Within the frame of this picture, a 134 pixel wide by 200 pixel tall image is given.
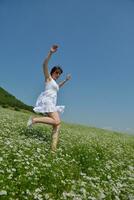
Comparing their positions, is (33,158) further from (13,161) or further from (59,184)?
(59,184)

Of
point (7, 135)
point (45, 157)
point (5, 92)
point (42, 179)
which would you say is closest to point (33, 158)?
point (45, 157)

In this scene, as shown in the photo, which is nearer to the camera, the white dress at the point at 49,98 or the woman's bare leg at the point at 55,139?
the woman's bare leg at the point at 55,139

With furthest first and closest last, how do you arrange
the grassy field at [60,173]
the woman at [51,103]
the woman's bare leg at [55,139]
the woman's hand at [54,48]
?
1. the woman at [51,103]
2. the woman's bare leg at [55,139]
3. the woman's hand at [54,48]
4. the grassy field at [60,173]

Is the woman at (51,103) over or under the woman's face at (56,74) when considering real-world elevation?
under

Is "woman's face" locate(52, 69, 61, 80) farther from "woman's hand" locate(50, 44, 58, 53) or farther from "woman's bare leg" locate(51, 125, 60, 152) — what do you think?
"woman's bare leg" locate(51, 125, 60, 152)

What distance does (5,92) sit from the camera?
281ft

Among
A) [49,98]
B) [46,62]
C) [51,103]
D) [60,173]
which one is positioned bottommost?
[60,173]

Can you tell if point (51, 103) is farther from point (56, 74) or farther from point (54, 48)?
point (54, 48)

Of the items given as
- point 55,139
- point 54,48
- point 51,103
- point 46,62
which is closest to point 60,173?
point 55,139

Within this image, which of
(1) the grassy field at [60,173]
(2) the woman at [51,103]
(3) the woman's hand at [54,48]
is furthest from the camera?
(2) the woman at [51,103]

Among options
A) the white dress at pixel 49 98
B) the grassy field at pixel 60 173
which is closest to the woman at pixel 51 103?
the white dress at pixel 49 98

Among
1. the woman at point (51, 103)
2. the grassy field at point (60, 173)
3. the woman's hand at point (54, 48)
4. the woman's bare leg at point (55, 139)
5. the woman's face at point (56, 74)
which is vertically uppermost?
the woman's hand at point (54, 48)

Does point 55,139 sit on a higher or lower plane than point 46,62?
lower

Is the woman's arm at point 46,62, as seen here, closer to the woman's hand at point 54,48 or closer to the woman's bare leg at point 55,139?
the woman's hand at point 54,48
